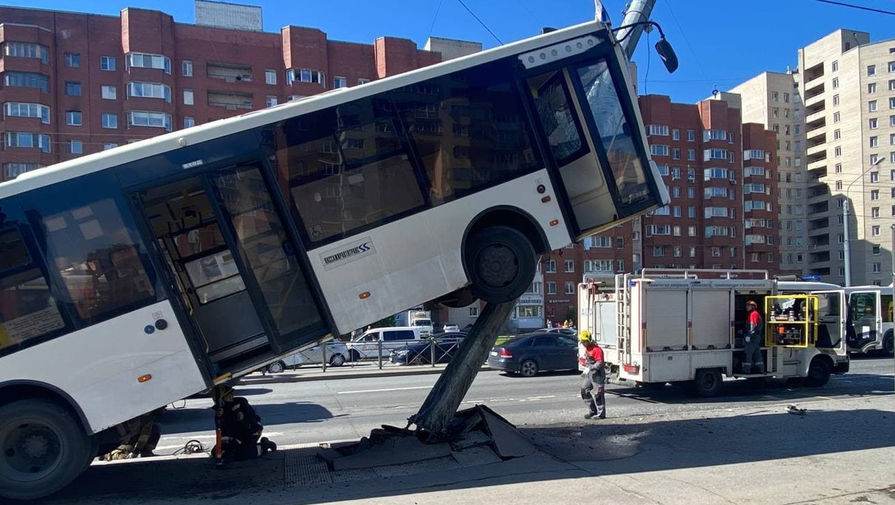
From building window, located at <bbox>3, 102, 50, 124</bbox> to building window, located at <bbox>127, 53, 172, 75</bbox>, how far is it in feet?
25.0

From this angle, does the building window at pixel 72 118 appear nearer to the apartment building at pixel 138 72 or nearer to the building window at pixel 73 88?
the apartment building at pixel 138 72

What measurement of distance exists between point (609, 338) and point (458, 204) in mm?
7691

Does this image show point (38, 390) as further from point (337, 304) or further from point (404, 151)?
point (404, 151)

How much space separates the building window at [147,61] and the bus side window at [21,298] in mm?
52487

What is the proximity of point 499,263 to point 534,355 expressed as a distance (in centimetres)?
1178

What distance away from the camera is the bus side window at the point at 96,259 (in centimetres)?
604

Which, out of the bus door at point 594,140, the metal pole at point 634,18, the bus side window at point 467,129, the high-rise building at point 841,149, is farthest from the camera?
the high-rise building at point 841,149

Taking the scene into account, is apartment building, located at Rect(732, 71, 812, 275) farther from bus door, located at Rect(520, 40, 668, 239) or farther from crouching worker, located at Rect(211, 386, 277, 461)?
crouching worker, located at Rect(211, 386, 277, 461)

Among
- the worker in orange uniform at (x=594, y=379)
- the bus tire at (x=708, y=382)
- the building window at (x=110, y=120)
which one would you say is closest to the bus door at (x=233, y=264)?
the worker in orange uniform at (x=594, y=379)

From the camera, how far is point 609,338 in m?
13.4

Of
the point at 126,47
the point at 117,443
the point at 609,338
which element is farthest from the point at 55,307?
the point at 126,47

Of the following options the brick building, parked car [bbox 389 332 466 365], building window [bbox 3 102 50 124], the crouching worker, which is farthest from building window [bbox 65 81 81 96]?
the brick building

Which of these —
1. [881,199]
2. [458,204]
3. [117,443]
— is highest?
[881,199]

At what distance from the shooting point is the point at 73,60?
50.7 metres
